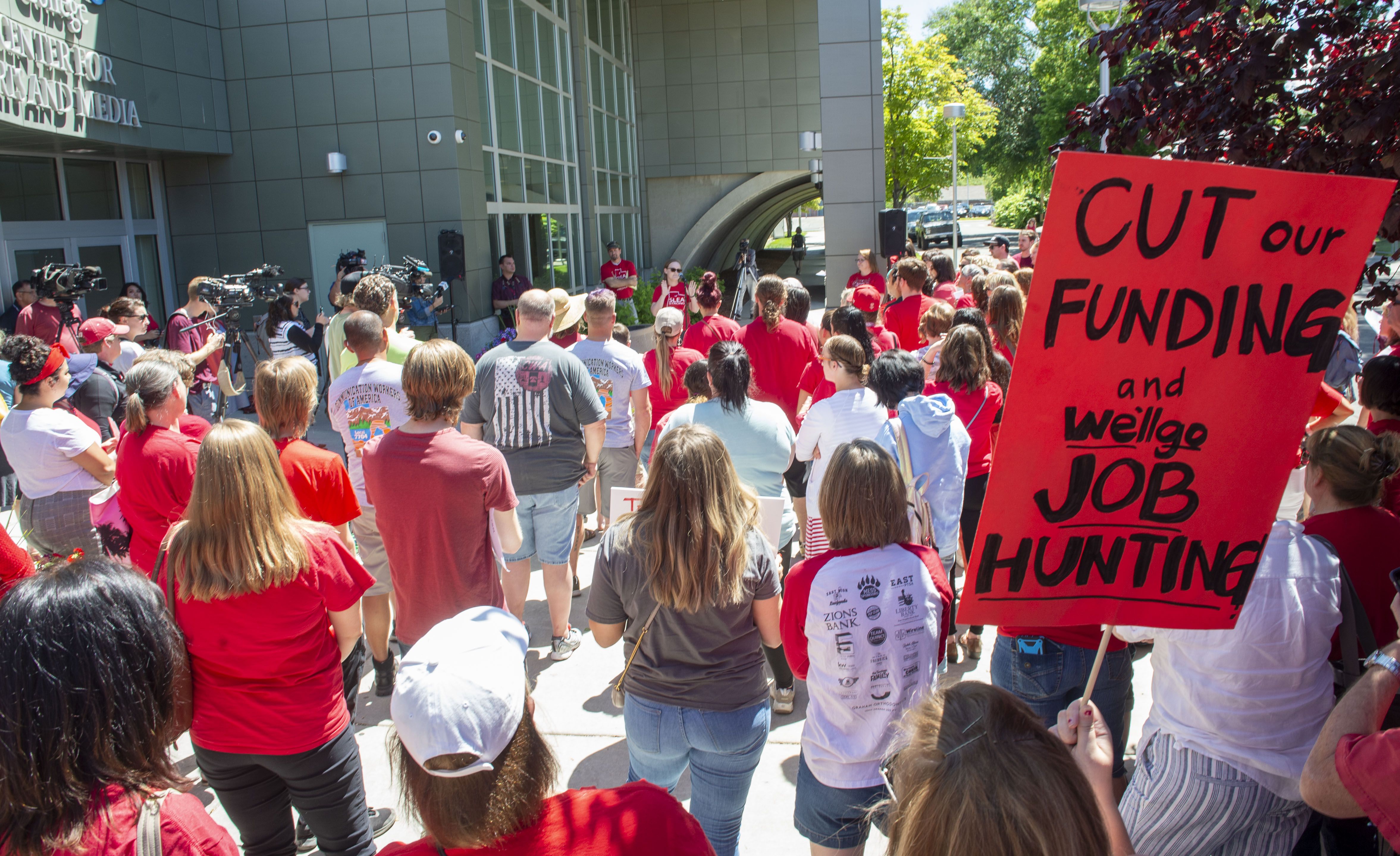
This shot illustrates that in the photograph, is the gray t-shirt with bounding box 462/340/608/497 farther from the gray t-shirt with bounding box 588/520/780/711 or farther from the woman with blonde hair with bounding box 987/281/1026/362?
the woman with blonde hair with bounding box 987/281/1026/362

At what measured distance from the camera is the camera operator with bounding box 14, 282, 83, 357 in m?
8.70

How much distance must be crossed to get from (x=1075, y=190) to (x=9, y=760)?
2107 mm

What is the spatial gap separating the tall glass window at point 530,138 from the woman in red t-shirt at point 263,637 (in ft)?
42.0

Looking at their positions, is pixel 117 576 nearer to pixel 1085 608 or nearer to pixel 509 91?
pixel 1085 608

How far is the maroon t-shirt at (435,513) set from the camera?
359 cm

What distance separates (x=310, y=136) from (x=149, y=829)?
14.1m

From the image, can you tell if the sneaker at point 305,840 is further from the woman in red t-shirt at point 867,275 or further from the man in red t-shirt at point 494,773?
the woman in red t-shirt at point 867,275

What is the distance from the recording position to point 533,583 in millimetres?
6125

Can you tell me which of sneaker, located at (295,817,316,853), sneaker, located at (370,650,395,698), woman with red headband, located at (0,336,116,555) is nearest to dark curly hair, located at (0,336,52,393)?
woman with red headband, located at (0,336,116,555)

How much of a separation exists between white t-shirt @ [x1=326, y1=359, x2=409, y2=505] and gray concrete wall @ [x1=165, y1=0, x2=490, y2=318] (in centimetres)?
915

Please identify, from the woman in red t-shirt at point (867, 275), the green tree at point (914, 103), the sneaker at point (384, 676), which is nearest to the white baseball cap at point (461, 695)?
the sneaker at point (384, 676)

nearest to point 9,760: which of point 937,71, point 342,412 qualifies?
point 342,412

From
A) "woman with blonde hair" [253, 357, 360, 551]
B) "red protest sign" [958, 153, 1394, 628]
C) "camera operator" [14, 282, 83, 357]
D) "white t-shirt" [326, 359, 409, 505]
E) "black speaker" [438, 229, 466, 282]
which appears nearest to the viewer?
"red protest sign" [958, 153, 1394, 628]

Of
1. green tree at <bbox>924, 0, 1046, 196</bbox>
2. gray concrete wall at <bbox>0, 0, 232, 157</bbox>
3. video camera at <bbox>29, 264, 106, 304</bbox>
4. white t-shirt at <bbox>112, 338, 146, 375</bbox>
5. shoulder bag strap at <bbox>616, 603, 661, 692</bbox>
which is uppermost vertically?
green tree at <bbox>924, 0, 1046, 196</bbox>
